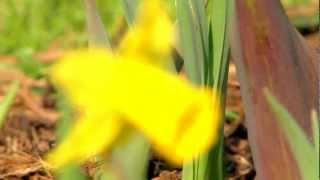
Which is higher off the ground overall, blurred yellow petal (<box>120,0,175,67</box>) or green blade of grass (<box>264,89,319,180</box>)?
blurred yellow petal (<box>120,0,175,67</box>)

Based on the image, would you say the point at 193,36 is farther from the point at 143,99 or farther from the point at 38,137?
the point at 38,137

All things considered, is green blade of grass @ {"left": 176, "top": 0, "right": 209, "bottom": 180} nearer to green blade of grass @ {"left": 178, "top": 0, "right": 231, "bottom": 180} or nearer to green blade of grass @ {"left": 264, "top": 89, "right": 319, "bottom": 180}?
green blade of grass @ {"left": 178, "top": 0, "right": 231, "bottom": 180}

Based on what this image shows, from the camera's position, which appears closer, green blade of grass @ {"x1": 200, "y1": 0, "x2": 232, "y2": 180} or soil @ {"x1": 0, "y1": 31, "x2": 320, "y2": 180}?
green blade of grass @ {"x1": 200, "y1": 0, "x2": 232, "y2": 180}

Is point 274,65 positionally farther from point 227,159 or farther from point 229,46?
point 227,159

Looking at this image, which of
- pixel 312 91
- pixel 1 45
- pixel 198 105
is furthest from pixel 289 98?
pixel 1 45

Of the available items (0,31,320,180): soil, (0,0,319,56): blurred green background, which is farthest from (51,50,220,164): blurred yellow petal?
(0,0,319,56): blurred green background

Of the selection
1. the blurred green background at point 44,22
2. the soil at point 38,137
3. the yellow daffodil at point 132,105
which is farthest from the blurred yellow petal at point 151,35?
the blurred green background at point 44,22

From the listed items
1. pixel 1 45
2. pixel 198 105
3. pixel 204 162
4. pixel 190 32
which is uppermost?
pixel 198 105

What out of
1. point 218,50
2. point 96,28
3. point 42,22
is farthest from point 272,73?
point 42,22
